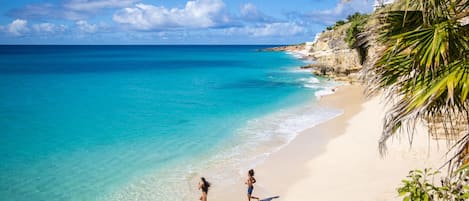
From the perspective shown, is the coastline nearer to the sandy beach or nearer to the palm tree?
the sandy beach

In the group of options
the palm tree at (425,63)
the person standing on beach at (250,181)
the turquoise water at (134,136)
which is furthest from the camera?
the turquoise water at (134,136)

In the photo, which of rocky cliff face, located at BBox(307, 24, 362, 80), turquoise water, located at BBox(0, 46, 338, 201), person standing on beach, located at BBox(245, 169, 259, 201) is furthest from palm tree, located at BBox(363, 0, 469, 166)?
rocky cliff face, located at BBox(307, 24, 362, 80)

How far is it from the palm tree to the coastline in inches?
220

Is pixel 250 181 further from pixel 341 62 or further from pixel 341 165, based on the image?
pixel 341 62

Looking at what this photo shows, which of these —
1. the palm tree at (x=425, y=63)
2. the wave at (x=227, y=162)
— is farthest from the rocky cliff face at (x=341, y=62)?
the palm tree at (x=425, y=63)

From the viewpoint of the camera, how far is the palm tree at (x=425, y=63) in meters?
3.35

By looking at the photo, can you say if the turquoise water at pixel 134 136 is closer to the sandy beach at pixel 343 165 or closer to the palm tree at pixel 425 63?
the sandy beach at pixel 343 165

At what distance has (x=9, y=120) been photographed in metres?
24.9

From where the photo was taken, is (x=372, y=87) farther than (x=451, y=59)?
Yes

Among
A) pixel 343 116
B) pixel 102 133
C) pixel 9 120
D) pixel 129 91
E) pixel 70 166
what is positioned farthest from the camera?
pixel 129 91

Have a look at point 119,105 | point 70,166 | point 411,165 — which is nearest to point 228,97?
point 119,105

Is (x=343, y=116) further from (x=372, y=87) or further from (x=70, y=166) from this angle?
(x=372, y=87)

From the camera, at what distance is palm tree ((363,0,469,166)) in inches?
132

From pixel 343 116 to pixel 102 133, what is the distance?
43.2 ft
